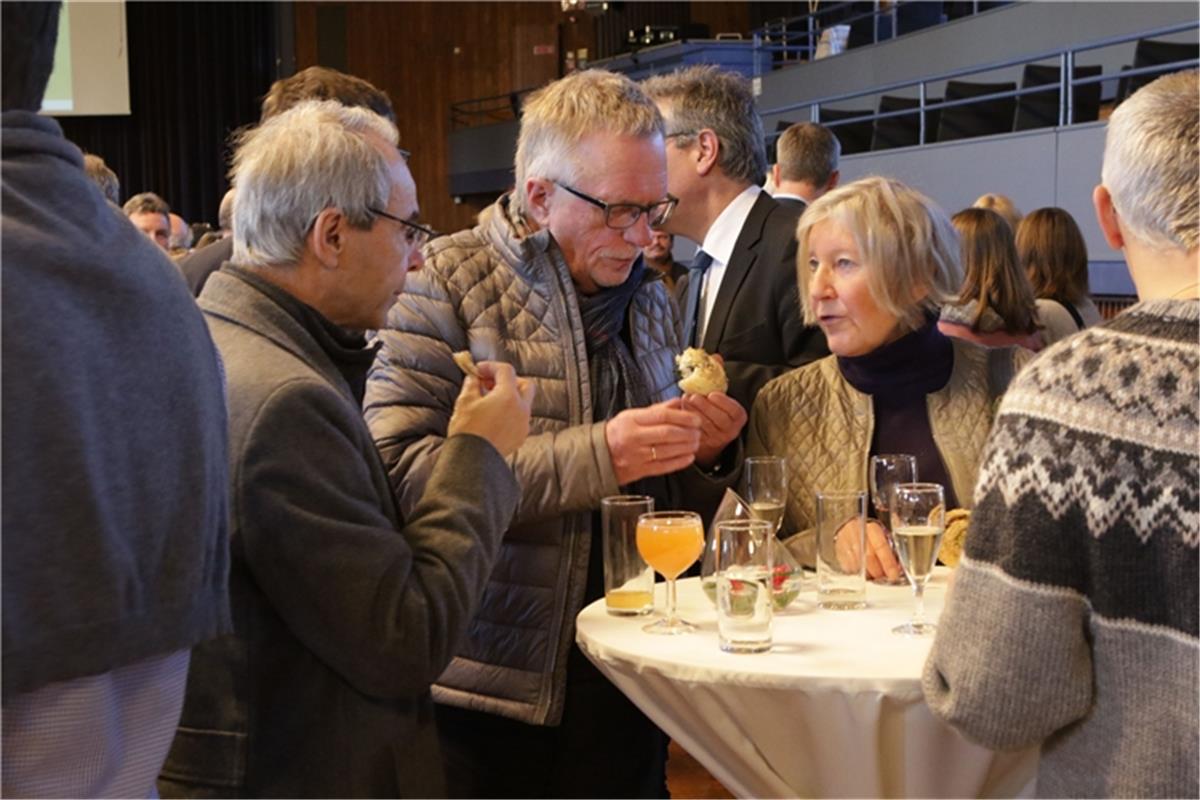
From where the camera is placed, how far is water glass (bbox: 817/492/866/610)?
214 centimetres

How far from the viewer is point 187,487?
46.4 inches

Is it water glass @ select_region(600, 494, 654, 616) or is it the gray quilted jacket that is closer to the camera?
water glass @ select_region(600, 494, 654, 616)

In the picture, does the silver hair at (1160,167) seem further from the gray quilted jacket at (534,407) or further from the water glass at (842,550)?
the gray quilted jacket at (534,407)

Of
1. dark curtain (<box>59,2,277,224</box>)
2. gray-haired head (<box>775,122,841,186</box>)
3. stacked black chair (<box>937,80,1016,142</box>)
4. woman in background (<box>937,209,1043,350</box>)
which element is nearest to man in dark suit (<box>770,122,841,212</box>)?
gray-haired head (<box>775,122,841,186</box>)

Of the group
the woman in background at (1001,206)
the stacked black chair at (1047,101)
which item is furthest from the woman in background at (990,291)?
the stacked black chair at (1047,101)

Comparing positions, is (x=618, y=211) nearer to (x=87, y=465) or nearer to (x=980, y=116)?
(x=87, y=465)

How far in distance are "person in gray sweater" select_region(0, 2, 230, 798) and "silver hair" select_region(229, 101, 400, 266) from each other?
55cm

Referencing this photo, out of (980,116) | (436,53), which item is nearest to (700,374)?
(980,116)

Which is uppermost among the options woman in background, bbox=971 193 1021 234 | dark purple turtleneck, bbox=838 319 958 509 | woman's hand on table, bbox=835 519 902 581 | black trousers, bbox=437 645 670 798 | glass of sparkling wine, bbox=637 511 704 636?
woman in background, bbox=971 193 1021 234

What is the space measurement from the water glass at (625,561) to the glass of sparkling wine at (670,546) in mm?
45

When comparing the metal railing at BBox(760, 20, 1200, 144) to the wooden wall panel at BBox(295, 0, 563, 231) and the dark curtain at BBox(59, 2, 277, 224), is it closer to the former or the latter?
the dark curtain at BBox(59, 2, 277, 224)

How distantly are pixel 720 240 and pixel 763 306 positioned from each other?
29 centimetres

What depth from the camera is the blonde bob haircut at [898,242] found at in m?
2.55

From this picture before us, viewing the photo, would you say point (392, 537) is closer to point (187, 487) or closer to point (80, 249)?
point (187, 487)
